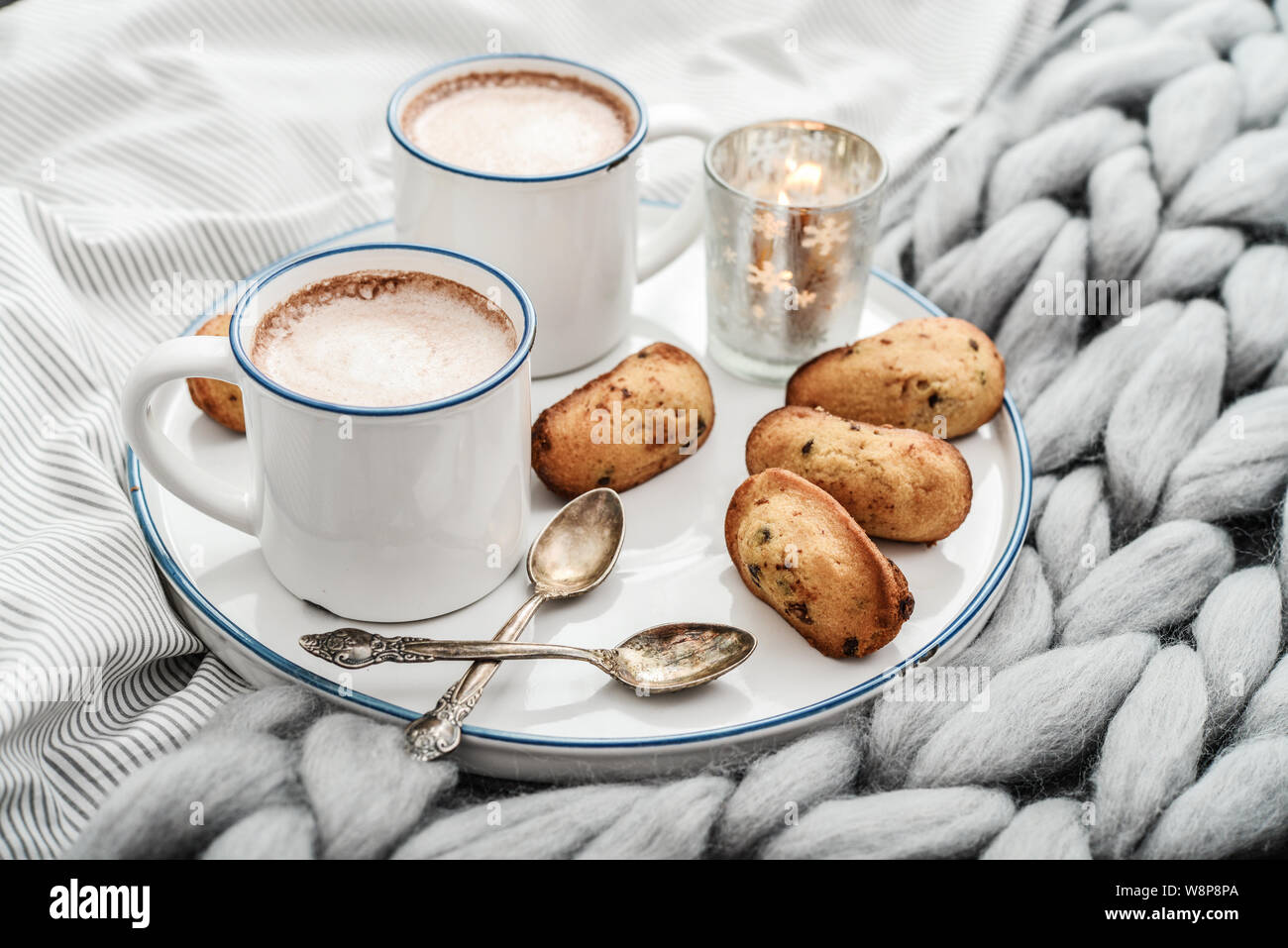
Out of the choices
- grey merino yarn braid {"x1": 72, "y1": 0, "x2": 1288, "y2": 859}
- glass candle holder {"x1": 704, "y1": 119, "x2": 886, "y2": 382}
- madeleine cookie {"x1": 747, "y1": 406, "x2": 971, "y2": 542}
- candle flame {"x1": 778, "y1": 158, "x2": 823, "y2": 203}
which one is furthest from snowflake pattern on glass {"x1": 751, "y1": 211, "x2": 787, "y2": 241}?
grey merino yarn braid {"x1": 72, "y1": 0, "x2": 1288, "y2": 859}

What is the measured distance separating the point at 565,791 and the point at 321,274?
1.51 feet

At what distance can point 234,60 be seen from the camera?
63.1 inches

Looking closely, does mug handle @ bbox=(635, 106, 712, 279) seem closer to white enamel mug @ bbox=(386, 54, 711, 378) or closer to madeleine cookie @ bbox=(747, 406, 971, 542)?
white enamel mug @ bbox=(386, 54, 711, 378)

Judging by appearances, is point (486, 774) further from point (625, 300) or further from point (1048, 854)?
point (625, 300)

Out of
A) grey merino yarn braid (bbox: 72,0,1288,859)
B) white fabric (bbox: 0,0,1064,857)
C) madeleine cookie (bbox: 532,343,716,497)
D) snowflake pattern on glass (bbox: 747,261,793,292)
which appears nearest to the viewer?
grey merino yarn braid (bbox: 72,0,1288,859)

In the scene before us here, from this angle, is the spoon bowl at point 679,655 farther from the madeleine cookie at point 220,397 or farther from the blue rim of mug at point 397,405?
the madeleine cookie at point 220,397

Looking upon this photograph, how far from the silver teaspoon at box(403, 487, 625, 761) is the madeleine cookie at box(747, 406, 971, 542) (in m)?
0.16

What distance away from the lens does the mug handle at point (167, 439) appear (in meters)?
0.92

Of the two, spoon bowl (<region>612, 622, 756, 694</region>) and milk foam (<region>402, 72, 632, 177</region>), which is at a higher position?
milk foam (<region>402, 72, 632, 177</region>)

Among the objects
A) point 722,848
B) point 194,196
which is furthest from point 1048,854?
point 194,196

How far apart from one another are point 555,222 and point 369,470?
0.38m

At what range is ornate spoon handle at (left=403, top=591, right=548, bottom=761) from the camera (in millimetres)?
874

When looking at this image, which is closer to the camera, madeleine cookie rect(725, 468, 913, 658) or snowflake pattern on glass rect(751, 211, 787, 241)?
madeleine cookie rect(725, 468, 913, 658)

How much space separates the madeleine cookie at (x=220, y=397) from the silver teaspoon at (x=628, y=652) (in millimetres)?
294
